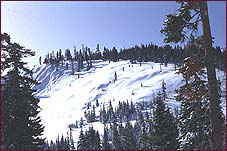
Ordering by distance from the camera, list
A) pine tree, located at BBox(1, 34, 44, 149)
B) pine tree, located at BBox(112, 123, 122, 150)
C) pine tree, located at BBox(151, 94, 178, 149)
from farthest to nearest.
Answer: pine tree, located at BBox(112, 123, 122, 150), pine tree, located at BBox(151, 94, 178, 149), pine tree, located at BBox(1, 34, 44, 149)

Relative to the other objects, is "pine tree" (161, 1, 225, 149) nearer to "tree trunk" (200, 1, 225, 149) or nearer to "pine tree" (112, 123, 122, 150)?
"tree trunk" (200, 1, 225, 149)

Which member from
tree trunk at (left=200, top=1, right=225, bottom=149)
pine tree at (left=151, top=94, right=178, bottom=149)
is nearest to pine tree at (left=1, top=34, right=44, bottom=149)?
pine tree at (left=151, top=94, right=178, bottom=149)

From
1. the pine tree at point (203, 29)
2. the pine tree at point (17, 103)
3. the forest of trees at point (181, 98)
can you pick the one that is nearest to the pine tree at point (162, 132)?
the forest of trees at point (181, 98)

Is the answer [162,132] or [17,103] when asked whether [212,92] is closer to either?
[17,103]

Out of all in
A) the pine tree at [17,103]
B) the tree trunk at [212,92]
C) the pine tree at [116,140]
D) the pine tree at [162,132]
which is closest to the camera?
the tree trunk at [212,92]

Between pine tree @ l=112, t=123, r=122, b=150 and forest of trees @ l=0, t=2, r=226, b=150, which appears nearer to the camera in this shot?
forest of trees @ l=0, t=2, r=226, b=150

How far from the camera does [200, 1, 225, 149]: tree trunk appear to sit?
47.4 ft

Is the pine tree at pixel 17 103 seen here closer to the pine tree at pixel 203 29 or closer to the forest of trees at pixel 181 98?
the forest of trees at pixel 181 98

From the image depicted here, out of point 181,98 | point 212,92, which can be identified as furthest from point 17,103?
point 212,92

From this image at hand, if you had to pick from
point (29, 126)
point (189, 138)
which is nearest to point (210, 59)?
point (29, 126)

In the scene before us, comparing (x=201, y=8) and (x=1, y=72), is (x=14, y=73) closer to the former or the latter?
(x=1, y=72)

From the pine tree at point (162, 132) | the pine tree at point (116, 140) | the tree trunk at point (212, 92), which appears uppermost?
the tree trunk at point (212, 92)

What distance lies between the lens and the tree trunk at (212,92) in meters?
14.4

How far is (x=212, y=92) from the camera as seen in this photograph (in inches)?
583
